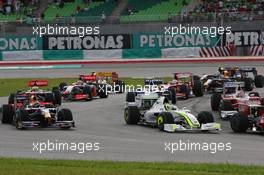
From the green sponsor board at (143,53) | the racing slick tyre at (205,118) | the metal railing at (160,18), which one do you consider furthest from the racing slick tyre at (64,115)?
the metal railing at (160,18)

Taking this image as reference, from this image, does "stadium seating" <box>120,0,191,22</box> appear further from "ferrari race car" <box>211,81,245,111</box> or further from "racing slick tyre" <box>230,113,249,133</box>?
"racing slick tyre" <box>230,113,249,133</box>

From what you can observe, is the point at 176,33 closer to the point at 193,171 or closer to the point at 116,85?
the point at 116,85

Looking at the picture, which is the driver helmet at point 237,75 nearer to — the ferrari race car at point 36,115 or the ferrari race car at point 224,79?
the ferrari race car at point 224,79

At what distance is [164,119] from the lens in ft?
74.7

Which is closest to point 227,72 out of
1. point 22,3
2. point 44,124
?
point 44,124

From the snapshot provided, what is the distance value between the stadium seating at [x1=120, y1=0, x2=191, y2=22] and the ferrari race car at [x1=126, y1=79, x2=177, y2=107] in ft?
90.7

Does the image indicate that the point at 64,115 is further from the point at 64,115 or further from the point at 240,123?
the point at 240,123

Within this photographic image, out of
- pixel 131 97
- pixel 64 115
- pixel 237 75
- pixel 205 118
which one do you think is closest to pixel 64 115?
pixel 64 115

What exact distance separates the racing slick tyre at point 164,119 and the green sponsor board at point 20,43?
126 ft

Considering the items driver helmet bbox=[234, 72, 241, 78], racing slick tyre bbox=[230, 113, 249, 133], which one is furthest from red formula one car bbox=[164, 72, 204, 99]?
racing slick tyre bbox=[230, 113, 249, 133]

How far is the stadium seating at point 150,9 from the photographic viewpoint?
61.7 metres

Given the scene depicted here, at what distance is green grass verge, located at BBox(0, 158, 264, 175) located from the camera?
570 inches

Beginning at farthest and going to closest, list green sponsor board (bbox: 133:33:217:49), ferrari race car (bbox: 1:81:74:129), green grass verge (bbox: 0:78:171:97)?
1. green sponsor board (bbox: 133:33:217:49)
2. green grass verge (bbox: 0:78:171:97)
3. ferrari race car (bbox: 1:81:74:129)

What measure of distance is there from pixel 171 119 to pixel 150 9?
147 ft
